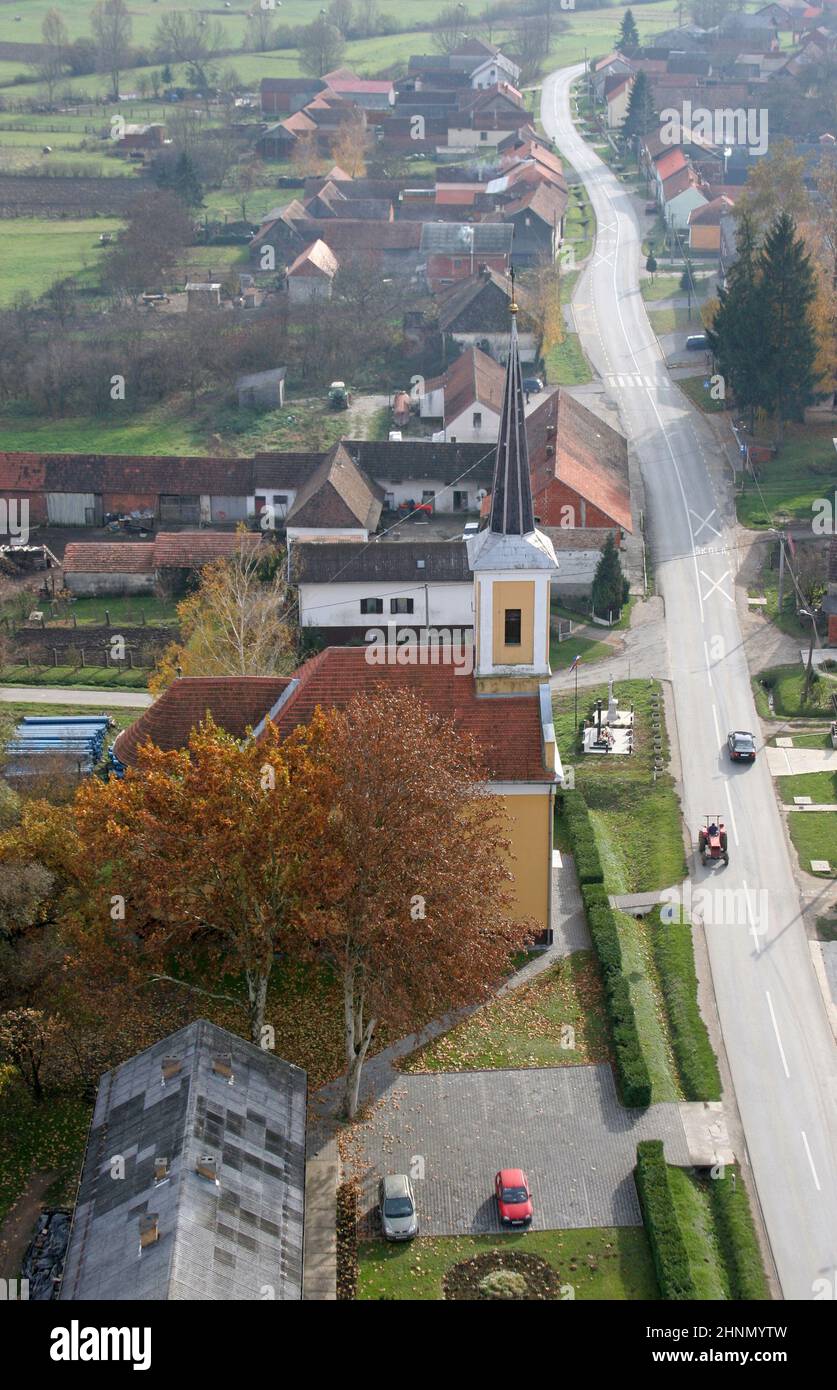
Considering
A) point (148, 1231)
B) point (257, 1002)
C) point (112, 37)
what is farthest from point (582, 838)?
point (112, 37)

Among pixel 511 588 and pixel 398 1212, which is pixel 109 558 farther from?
pixel 398 1212

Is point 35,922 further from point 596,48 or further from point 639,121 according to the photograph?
point 596,48

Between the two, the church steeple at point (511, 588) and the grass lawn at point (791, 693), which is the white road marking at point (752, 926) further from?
the grass lawn at point (791, 693)

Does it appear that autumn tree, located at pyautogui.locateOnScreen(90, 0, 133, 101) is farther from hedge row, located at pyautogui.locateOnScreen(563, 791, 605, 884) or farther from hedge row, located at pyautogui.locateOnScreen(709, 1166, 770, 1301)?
hedge row, located at pyautogui.locateOnScreen(709, 1166, 770, 1301)

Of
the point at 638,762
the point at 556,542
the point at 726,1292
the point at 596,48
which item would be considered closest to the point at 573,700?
the point at 638,762

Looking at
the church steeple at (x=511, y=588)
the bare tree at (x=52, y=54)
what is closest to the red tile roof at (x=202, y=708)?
the church steeple at (x=511, y=588)

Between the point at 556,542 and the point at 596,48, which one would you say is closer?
the point at 556,542

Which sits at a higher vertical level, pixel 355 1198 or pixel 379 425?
pixel 379 425
